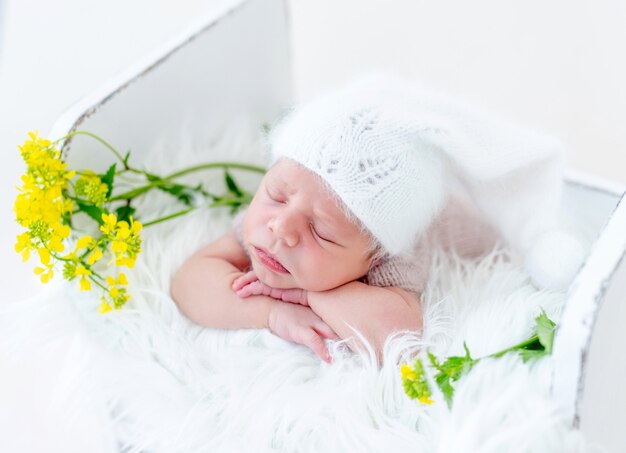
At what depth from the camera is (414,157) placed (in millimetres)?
1053

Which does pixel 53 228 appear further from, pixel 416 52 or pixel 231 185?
pixel 416 52

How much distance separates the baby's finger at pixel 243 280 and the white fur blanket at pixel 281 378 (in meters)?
0.07

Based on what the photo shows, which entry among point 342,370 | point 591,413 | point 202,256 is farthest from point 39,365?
point 591,413

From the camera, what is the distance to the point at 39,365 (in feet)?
4.42

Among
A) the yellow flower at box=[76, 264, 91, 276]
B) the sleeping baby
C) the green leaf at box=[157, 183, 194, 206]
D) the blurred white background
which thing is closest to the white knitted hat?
the sleeping baby

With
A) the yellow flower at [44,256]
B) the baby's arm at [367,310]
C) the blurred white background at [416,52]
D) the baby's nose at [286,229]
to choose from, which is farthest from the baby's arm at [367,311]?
the blurred white background at [416,52]

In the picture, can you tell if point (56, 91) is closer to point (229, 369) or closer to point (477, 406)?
point (229, 369)

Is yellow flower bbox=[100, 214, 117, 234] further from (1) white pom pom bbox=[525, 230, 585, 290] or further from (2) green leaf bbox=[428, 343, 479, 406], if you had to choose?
(1) white pom pom bbox=[525, 230, 585, 290]

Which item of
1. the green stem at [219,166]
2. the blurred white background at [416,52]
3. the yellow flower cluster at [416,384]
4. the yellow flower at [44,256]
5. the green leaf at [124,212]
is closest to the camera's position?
the yellow flower cluster at [416,384]

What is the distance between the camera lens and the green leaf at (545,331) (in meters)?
0.88

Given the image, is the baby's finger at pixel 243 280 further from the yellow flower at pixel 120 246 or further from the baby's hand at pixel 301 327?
the yellow flower at pixel 120 246

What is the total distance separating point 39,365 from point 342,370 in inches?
24.6

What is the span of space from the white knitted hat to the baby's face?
3 cm

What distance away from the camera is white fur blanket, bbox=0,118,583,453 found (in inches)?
34.0
